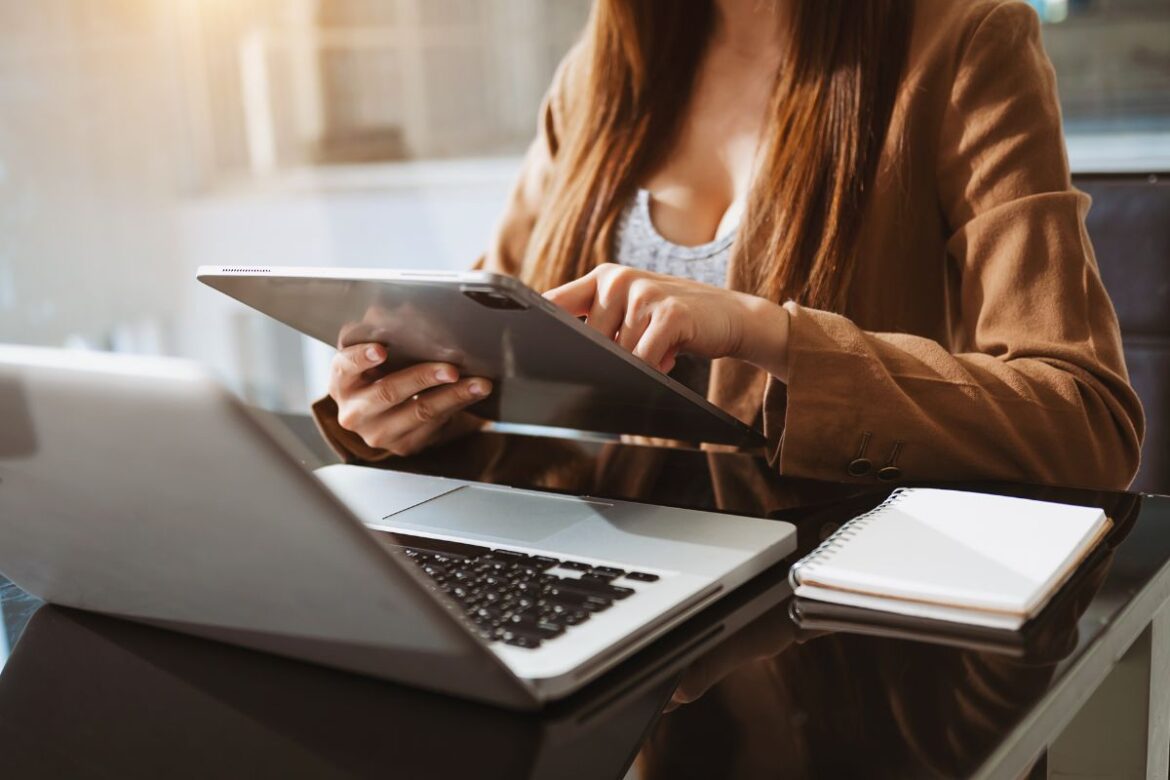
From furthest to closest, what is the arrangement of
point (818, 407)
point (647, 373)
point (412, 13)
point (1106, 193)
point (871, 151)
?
point (412, 13), point (1106, 193), point (871, 151), point (818, 407), point (647, 373)

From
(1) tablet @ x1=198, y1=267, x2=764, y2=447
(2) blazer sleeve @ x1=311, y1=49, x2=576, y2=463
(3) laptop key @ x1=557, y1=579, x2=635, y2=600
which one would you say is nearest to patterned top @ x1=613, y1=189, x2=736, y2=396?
(2) blazer sleeve @ x1=311, y1=49, x2=576, y2=463

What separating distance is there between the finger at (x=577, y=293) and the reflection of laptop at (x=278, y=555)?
19 cm

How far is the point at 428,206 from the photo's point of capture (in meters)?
2.72

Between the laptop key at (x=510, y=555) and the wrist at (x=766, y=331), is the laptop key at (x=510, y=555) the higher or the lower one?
the lower one

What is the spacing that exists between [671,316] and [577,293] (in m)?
0.07

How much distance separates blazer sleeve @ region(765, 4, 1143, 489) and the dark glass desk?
184 mm

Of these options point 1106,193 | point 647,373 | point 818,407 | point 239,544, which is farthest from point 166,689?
point 1106,193

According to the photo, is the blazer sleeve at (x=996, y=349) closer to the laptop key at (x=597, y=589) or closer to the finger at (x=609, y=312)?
the finger at (x=609, y=312)

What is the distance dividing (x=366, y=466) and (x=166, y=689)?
1.28 ft

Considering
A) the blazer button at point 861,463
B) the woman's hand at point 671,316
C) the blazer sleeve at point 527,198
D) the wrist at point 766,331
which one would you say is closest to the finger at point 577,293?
the woman's hand at point 671,316

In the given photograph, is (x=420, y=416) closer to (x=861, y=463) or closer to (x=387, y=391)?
(x=387, y=391)

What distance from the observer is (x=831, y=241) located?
104 cm

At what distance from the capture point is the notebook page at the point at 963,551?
53 cm

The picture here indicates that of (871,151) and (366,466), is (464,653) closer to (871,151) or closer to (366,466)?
(366,466)
